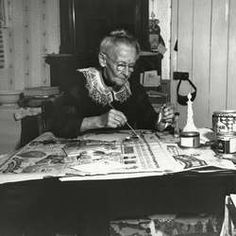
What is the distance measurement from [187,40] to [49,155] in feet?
5.66

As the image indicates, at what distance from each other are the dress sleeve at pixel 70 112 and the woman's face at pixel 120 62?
0.65 ft

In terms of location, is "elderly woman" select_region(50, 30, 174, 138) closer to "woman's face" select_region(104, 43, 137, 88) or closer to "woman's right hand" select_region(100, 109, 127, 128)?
"woman's face" select_region(104, 43, 137, 88)

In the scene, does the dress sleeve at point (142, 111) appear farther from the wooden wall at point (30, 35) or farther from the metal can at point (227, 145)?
the wooden wall at point (30, 35)

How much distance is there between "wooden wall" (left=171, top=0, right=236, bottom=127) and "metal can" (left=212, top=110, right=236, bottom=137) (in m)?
1.44

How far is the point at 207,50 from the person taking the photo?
2.84 metres

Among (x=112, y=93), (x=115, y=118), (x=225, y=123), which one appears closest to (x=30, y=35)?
(x=112, y=93)

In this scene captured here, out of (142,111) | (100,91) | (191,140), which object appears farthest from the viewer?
(142,111)

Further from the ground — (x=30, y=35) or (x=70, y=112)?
(x=30, y=35)

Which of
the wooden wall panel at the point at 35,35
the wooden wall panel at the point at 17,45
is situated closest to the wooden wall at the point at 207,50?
the wooden wall panel at the point at 35,35

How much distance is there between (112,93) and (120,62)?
212 mm

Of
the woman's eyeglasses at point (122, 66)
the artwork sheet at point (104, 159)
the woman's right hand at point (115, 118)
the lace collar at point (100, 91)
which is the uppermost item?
the woman's eyeglasses at point (122, 66)

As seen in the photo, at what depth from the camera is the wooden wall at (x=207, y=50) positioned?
280 centimetres

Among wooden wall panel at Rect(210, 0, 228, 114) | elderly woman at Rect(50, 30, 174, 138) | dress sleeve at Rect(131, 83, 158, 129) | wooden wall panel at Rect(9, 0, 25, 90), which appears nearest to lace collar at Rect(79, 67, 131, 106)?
elderly woman at Rect(50, 30, 174, 138)

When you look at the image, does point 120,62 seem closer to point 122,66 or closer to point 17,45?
point 122,66
